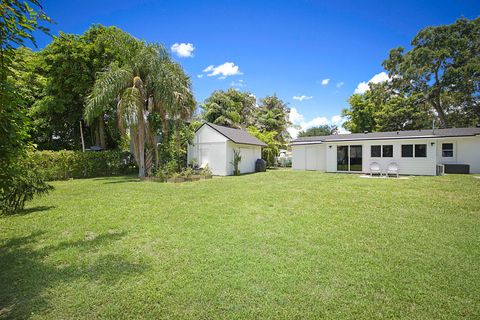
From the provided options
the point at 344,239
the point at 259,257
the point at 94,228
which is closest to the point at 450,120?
the point at 344,239

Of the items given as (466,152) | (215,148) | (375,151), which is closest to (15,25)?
(215,148)

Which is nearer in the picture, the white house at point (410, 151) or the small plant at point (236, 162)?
the white house at point (410, 151)

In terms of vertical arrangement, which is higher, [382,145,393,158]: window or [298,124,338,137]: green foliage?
[298,124,338,137]: green foliage

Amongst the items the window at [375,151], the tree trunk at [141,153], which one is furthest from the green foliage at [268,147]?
the tree trunk at [141,153]

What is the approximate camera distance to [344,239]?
502 cm

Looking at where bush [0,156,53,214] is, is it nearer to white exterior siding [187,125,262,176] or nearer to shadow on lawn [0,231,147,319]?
shadow on lawn [0,231,147,319]

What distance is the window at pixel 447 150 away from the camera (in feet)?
66.4

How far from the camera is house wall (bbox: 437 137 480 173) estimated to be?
19.2 metres

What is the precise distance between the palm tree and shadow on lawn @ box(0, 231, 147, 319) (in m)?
11.3

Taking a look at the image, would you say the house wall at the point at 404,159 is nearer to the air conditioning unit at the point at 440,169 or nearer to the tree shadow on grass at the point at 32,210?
the air conditioning unit at the point at 440,169

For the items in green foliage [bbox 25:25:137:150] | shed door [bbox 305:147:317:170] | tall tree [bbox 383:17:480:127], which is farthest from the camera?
tall tree [bbox 383:17:480:127]

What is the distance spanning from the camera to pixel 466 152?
19609 millimetres

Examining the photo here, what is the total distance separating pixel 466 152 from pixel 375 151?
855cm

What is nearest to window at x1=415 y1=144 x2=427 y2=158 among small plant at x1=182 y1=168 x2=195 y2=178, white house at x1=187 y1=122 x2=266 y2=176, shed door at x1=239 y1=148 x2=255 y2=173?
white house at x1=187 y1=122 x2=266 y2=176
